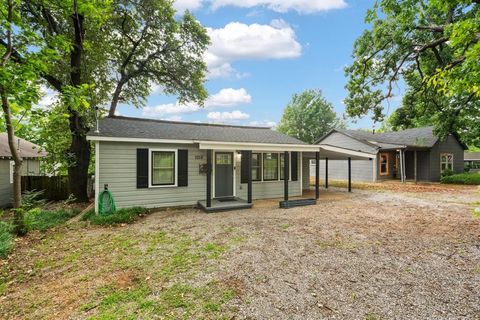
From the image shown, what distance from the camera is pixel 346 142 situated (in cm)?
2052

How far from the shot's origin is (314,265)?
3.96 meters

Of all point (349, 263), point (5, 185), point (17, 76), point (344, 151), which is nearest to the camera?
point (349, 263)

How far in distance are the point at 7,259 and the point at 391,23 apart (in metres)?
12.9

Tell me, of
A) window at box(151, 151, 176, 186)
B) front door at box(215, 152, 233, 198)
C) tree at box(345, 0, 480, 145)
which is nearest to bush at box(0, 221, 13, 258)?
window at box(151, 151, 176, 186)

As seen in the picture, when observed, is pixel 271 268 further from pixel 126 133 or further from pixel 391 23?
pixel 391 23

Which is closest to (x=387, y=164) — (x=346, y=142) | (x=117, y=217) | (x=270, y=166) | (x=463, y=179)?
(x=346, y=142)

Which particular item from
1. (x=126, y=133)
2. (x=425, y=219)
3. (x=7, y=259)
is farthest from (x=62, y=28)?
(x=425, y=219)

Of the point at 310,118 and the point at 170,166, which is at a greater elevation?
the point at 310,118

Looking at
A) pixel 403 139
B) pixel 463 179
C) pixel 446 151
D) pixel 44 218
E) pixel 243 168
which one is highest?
pixel 403 139

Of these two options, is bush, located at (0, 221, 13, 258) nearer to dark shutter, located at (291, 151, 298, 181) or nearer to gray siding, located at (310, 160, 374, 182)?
dark shutter, located at (291, 151, 298, 181)

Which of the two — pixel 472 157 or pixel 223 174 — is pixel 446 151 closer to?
pixel 223 174

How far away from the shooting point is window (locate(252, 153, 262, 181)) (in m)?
10.1

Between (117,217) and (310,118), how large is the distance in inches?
1438

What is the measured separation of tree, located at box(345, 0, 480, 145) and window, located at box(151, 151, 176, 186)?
7377 mm
